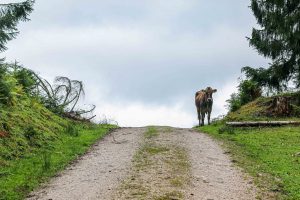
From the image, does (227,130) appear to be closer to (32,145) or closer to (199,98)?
(32,145)

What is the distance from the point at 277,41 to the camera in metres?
29.6

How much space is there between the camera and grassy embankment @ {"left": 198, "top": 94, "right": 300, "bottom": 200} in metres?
11.3

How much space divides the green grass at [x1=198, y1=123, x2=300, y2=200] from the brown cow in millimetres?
5798

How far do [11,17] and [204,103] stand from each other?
655 inches

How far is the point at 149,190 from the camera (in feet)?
34.1

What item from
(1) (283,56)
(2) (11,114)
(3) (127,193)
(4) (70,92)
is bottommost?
(3) (127,193)

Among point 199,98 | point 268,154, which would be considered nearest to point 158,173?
point 268,154

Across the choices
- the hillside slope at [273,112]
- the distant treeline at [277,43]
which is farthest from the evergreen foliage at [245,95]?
the hillside slope at [273,112]

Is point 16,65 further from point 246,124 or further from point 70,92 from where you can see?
point 246,124

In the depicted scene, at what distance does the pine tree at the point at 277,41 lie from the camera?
28484 millimetres

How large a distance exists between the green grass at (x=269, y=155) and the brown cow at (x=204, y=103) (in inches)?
228

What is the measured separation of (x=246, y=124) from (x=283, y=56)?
8.00m

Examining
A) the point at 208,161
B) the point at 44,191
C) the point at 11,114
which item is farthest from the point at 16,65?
the point at 44,191

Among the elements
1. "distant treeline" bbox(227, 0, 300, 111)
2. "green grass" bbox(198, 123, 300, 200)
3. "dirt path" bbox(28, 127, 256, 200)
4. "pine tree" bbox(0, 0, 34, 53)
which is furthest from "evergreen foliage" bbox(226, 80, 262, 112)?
"pine tree" bbox(0, 0, 34, 53)
